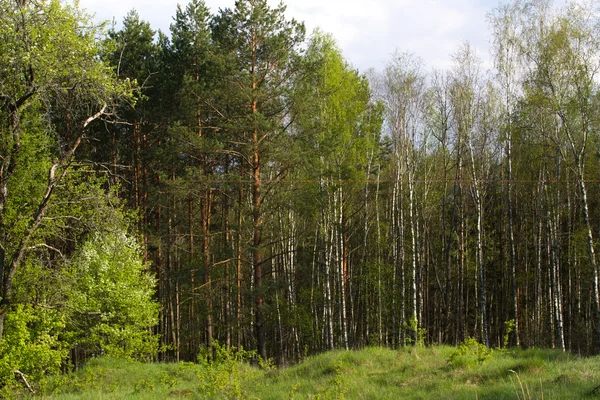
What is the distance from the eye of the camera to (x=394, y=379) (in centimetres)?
934

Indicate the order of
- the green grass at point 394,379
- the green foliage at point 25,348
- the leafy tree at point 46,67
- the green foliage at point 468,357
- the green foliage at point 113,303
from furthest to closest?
the green foliage at point 113,303
the green foliage at point 25,348
the green foliage at point 468,357
the leafy tree at point 46,67
the green grass at point 394,379

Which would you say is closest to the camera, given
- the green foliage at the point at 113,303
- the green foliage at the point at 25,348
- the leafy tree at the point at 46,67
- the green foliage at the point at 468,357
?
the leafy tree at the point at 46,67

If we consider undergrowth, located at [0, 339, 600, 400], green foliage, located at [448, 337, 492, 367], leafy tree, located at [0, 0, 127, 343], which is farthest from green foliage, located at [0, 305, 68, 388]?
green foliage, located at [448, 337, 492, 367]

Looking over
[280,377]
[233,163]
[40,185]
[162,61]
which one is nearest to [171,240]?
[233,163]

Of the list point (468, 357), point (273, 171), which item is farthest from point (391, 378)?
point (273, 171)

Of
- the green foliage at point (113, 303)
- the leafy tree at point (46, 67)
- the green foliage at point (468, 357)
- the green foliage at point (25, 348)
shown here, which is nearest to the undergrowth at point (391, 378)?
the green foliage at point (468, 357)

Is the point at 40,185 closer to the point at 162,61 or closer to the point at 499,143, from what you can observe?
the point at 162,61

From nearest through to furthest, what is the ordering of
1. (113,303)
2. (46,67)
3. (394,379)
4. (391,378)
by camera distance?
(46,67) → (394,379) → (391,378) → (113,303)

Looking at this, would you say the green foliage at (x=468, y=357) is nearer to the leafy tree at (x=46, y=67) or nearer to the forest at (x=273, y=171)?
the forest at (x=273, y=171)

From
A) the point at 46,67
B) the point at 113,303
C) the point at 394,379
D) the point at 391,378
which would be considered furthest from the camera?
the point at 113,303

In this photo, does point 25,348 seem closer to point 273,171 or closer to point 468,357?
point 273,171

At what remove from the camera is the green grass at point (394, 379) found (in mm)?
7395

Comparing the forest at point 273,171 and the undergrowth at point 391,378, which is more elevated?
the forest at point 273,171

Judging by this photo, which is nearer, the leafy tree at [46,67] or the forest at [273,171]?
the leafy tree at [46,67]
